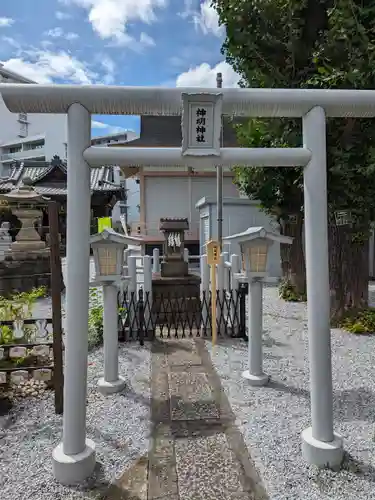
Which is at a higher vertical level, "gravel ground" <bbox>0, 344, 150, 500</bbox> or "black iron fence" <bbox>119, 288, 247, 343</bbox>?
"black iron fence" <bbox>119, 288, 247, 343</bbox>

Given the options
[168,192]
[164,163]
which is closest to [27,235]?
[168,192]

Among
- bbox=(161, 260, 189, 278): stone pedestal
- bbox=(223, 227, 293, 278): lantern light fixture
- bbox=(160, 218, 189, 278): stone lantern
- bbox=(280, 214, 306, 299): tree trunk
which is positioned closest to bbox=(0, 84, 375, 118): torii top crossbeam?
bbox=(223, 227, 293, 278): lantern light fixture

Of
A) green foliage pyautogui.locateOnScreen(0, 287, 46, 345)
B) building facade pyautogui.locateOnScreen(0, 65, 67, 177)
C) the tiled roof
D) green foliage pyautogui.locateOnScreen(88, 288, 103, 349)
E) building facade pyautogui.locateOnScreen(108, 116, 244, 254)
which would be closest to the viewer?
green foliage pyautogui.locateOnScreen(0, 287, 46, 345)

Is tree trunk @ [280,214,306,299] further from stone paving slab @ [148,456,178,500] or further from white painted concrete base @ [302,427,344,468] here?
stone paving slab @ [148,456,178,500]

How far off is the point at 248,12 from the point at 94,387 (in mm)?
6053

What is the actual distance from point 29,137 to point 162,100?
158ft

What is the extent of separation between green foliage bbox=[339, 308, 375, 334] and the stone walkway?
3.05m

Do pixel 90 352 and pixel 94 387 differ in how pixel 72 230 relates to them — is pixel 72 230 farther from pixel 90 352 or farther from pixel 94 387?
pixel 90 352

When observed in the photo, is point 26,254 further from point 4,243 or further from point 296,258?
point 296,258

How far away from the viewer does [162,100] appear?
2.75m

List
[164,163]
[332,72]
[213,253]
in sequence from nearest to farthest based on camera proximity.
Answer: [164,163]
[213,253]
[332,72]

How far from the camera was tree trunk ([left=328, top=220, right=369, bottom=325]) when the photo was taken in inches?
252

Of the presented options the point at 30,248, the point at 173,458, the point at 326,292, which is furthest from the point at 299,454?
the point at 30,248

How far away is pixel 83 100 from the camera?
2.65 meters
